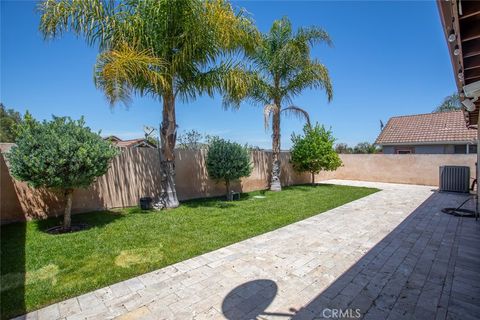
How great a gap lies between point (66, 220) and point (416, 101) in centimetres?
2720

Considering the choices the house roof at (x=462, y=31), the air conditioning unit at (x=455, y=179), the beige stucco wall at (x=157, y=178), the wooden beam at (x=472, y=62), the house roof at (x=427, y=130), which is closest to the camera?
the house roof at (x=462, y=31)

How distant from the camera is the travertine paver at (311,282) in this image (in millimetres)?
2498

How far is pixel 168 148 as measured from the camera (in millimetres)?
7199

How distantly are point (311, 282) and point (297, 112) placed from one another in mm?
9438

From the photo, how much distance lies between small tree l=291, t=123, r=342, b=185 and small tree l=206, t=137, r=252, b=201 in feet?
17.2

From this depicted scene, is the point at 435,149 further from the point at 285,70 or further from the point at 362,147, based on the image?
the point at 362,147

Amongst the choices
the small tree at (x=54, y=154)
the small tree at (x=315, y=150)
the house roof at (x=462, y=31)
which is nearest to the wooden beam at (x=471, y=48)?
the house roof at (x=462, y=31)

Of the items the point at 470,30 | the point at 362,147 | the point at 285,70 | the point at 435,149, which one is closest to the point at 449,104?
the point at 362,147

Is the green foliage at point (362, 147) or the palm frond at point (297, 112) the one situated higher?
the palm frond at point (297, 112)

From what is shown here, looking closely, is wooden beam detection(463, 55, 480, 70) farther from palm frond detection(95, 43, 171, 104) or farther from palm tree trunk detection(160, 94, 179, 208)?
palm tree trunk detection(160, 94, 179, 208)

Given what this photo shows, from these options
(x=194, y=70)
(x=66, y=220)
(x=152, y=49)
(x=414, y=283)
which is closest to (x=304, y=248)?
(x=414, y=283)

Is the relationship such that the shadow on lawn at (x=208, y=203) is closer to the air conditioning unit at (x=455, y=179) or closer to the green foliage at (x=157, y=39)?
the green foliage at (x=157, y=39)

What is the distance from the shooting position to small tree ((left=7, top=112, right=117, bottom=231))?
14.8ft

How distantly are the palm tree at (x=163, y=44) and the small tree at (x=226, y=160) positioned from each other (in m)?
1.77
